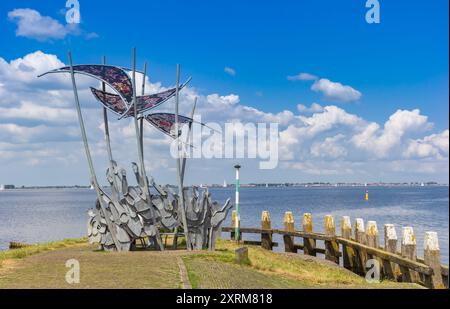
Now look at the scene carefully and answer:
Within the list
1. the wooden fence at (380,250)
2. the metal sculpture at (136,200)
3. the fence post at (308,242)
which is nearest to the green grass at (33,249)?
the metal sculpture at (136,200)

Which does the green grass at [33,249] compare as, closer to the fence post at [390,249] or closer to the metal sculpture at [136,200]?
the metal sculpture at [136,200]

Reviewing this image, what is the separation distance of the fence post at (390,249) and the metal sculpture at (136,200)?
6.40 meters

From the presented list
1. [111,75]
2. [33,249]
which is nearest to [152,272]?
[33,249]

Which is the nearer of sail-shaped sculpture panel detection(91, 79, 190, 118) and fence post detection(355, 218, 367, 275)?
sail-shaped sculpture panel detection(91, 79, 190, 118)

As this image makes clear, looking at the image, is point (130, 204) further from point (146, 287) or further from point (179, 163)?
point (146, 287)

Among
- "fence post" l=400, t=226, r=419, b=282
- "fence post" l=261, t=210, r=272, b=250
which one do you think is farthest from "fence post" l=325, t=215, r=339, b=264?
"fence post" l=400, t=226, r=419, b=282

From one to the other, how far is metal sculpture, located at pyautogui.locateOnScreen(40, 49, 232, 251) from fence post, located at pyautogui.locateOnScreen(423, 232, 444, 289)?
26.2 ft

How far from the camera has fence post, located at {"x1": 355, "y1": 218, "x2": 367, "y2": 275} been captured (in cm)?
2364

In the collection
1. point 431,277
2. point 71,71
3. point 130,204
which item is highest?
point 71,71

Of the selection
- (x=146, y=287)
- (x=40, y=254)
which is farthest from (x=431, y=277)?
(x=40, y=254)

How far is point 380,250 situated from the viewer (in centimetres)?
2181

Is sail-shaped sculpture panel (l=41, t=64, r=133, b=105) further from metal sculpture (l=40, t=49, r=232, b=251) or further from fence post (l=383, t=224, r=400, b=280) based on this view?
fence post (l=383, t=224, r=400, b=280)
